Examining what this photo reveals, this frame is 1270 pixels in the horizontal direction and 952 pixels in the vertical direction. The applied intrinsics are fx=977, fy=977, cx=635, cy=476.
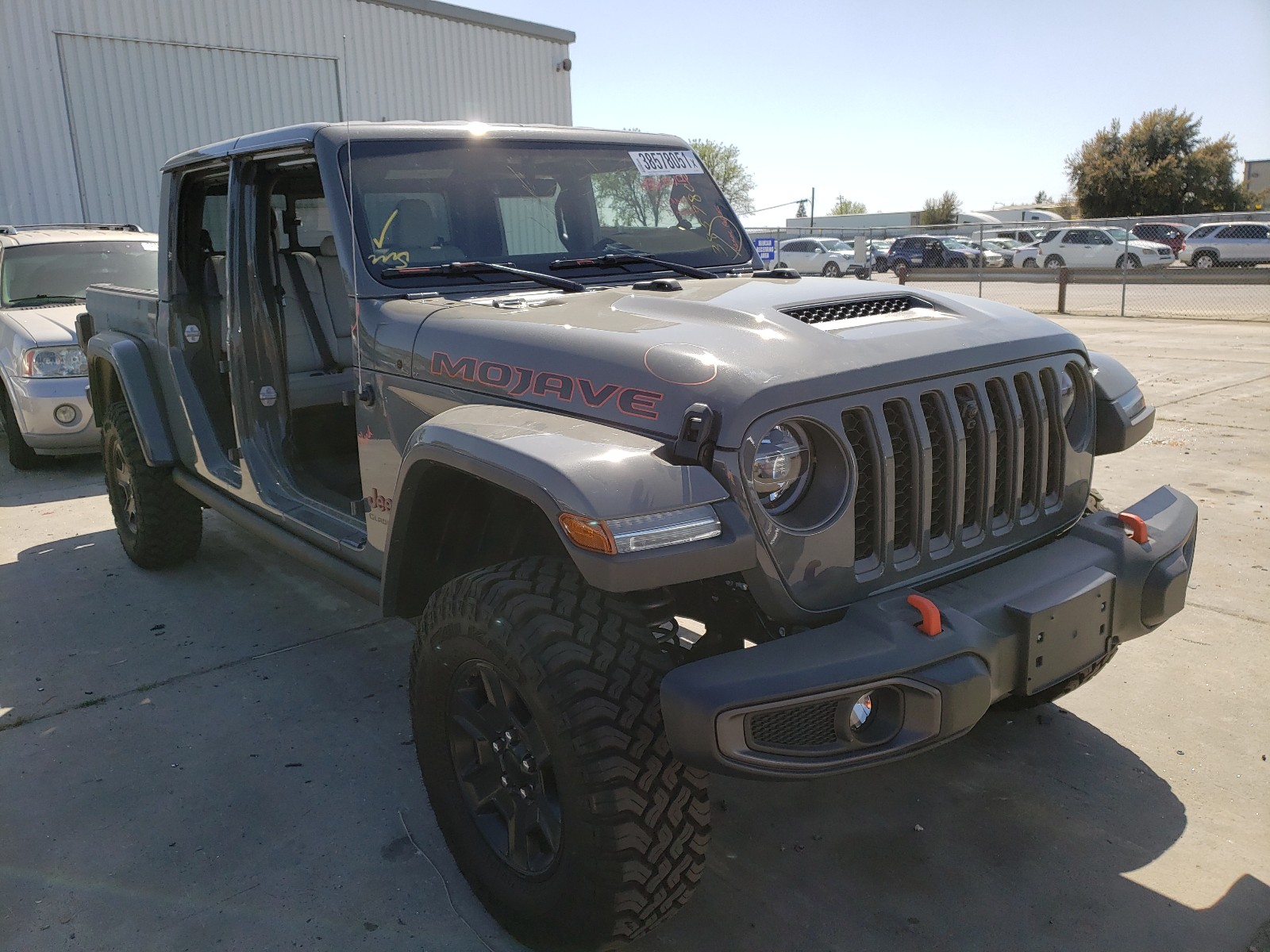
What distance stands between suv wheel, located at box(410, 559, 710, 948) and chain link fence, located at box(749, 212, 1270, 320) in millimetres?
14043

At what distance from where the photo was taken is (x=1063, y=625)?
233 cm

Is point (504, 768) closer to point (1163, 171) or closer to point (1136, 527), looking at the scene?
point (1136, 527)

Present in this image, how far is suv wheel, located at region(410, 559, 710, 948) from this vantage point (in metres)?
2.04

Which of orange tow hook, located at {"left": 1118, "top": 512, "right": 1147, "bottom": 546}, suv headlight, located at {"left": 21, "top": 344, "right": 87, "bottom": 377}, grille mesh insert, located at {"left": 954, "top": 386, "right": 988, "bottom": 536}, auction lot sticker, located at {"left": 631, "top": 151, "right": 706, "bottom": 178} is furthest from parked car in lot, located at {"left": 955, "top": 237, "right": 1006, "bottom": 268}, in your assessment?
grille mesh insert, located at {"left": 954, "top": 386, "right": 988, "bottom": 536}

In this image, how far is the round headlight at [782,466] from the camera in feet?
7.18

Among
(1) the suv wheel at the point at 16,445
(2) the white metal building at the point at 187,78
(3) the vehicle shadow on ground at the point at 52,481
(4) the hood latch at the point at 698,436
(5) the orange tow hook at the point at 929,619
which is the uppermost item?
(2) the white metal building at the point at 187,78

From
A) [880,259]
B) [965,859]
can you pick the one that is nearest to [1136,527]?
[965,859]

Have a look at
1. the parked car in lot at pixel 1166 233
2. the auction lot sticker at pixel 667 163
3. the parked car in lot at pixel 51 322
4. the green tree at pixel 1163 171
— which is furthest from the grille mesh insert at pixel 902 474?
the green tree at pixel 1163 171

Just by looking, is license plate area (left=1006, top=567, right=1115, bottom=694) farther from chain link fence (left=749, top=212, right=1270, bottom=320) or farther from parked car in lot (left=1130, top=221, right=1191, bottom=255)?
parked car in lot (left=1130, top=221, right=1191, bottom=255)

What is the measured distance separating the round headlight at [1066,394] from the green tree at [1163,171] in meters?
47.3

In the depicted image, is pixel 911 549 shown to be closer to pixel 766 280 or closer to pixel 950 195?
pixel 766 280

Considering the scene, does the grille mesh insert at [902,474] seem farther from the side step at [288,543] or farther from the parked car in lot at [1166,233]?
the parked car in lot at [1166,233]

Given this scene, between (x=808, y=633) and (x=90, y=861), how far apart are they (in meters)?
2.18

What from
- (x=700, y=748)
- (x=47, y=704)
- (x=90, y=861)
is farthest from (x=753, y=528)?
(x=47, y=704)
